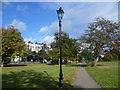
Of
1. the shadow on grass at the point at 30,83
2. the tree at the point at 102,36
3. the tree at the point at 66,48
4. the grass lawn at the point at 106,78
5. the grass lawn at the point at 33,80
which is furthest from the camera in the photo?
the tree at the point at 66,48

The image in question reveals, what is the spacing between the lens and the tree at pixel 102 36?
33.2 meters

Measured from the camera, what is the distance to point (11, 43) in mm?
35656

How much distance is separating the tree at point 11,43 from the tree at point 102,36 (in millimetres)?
16654

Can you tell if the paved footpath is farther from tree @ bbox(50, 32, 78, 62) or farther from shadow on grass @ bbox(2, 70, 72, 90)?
tree @ bbox(50, 32, 78, 62)

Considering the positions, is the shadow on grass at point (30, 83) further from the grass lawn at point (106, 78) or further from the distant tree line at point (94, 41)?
the distant tree line at point (94, 41)

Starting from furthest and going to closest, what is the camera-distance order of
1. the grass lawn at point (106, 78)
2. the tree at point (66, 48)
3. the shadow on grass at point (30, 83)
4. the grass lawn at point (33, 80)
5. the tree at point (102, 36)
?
the tree at point (66, 48), the tree at point (102, 36), the grass lawn at point (106, 78), the grass lawn at point (33, 80), the shadow on grass at point (30, 83)

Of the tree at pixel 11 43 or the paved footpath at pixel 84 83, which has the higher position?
the tree at pixel 11 43

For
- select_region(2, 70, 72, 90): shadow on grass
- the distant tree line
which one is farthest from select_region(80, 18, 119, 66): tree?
select_region(2, 70, 72, 90): shadow on grass

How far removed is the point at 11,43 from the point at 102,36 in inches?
903

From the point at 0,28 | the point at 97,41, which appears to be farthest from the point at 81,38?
the point at 0,28

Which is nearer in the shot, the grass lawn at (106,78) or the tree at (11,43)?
the grass lawn at (106,78)

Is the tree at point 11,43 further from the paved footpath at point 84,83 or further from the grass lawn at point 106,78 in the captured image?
the paved footpath at point 84,83

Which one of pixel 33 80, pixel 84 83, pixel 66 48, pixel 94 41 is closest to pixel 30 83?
pixel 33 80

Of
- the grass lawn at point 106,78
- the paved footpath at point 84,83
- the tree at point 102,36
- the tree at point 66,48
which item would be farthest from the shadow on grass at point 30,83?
the tree at point 66,48
